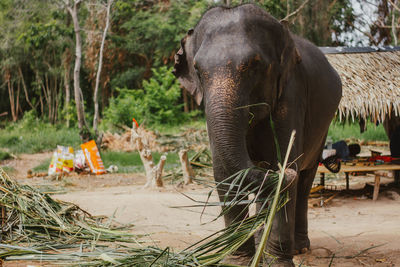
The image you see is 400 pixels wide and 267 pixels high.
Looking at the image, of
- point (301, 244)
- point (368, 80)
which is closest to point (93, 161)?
point (368, 80)

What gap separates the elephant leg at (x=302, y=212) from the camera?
4.71m

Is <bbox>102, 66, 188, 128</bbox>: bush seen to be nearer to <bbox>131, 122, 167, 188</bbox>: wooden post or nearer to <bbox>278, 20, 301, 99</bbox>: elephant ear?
<bbox>131, 122, 167, 188</bbox>: wooden post

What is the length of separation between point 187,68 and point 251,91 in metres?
0.87

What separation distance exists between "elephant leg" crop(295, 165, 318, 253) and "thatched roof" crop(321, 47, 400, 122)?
3241mm

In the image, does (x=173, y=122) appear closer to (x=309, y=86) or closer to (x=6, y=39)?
(x=6, y=39)

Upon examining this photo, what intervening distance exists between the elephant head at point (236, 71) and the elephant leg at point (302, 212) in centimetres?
169

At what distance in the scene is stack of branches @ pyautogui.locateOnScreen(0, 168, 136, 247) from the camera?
444 cm

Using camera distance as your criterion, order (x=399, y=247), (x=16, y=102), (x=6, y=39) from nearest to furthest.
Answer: (x=399, y=247) < (x=6, y=39) < (x=16, y=102)

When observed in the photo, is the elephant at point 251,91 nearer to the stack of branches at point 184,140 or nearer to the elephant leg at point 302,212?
the elephant leg at point 302,212

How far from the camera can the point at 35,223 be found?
4703 mm

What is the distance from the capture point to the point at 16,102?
2905cm

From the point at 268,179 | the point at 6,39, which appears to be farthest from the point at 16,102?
the point at 268,179

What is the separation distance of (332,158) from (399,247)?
321 cm

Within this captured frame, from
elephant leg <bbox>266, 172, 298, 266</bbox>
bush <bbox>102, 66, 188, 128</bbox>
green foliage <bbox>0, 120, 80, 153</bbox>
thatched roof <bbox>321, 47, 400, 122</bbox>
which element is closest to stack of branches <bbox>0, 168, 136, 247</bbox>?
elephant leg <bbox>266, 172, 298, 266</bbox>
